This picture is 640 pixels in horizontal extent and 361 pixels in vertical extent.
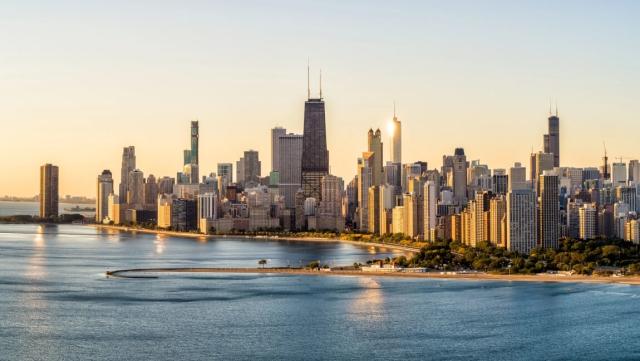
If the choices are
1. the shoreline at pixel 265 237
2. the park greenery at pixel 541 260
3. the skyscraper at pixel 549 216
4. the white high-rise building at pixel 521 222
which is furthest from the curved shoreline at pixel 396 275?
the shoreline at pixel 265 237

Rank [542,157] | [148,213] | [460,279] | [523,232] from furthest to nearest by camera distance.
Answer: [148,213] < [542,157] < [523,232] < [460,279]

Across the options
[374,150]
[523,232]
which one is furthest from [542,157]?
[523,232]

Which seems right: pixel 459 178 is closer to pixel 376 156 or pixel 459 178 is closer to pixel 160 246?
pixel 376 156

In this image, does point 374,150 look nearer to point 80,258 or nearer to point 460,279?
point 80,258

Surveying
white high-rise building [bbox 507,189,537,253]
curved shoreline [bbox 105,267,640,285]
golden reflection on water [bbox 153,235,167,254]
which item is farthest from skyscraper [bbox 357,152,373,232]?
curved shoreline [bbox 105,267,640,285]

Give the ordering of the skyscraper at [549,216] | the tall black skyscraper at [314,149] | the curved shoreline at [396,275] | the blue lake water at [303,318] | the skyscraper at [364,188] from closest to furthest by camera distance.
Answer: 1. the blue lake water at [303,318]
2. the curved shoreline at [396,275]
3. the skyscraper at [549,216]
4. the skyscraper at [364,188]
5. the tall black skyscraper at [314,149]

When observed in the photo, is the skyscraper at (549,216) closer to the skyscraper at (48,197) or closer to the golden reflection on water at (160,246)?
the golden reflection on water at (160,246)

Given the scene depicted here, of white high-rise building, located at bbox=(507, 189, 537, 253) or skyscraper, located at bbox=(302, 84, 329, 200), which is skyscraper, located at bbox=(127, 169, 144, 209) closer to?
skyscraper, located at bbox=(302, 84, 329, 200)
